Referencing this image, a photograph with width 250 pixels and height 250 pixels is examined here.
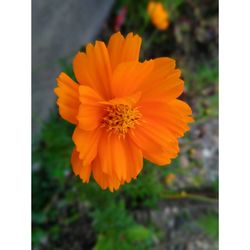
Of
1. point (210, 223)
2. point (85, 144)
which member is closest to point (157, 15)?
point (210, 223)

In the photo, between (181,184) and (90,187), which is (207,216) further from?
(90,187)

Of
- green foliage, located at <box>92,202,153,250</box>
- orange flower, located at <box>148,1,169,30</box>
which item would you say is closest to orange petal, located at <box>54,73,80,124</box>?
green foliage, located at <box>92,202,153,250</box>

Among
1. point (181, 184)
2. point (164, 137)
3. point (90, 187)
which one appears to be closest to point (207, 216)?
point (181, 184)

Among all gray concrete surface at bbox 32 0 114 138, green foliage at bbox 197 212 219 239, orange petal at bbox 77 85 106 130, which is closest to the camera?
orange petal at bbox 77 85 106 130

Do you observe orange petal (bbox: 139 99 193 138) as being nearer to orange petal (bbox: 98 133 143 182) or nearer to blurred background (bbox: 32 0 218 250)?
orange petal (bbox: 98 133 143 182)

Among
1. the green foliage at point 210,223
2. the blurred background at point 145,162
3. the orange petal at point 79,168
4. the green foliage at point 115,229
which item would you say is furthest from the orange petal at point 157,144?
the green foliage at point 210,223

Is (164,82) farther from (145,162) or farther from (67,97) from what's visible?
(145,162)

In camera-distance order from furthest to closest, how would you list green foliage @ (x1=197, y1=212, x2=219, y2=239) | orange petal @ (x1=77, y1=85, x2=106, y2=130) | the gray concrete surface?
green foliage @ (x1=197, y1=212, x2=219, y2=239)
the gray concrete surface
orange petal @ (x1=77, y1=85, x2=106, y2=130)
